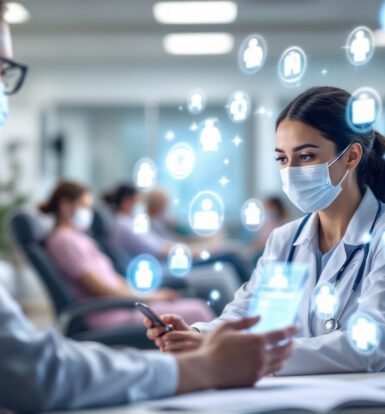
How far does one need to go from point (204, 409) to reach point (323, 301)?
0.34 meters

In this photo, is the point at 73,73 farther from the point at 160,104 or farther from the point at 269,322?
the point at 269,322

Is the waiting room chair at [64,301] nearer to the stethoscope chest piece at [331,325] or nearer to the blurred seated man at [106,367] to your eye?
the stethoscope chest piece at [331,325]

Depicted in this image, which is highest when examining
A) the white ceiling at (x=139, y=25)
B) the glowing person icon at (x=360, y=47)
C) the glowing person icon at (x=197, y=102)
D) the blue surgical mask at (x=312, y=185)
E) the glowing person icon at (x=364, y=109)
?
the white ceiling at (x=139, y=25)

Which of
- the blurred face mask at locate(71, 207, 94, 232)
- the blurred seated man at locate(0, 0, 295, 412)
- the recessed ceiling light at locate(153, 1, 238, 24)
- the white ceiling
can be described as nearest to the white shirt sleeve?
the blurred seated man at locate(0, 0, 295, 412)

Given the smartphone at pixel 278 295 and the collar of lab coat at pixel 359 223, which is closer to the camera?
the smartphone at pixel 278 295

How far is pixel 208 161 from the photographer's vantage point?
105 cm

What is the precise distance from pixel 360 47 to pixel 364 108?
0.30 ft

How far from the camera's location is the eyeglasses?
0.92 metres

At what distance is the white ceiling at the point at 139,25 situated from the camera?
18.2 feet

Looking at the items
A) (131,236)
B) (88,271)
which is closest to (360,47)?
(88,271)

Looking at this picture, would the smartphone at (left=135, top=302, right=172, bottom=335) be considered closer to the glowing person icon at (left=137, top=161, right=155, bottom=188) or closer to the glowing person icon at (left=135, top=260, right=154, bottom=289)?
the glowing person icon at (left=137, top=161, right=155, bottom=188)

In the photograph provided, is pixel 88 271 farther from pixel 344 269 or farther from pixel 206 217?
pixel 344 269

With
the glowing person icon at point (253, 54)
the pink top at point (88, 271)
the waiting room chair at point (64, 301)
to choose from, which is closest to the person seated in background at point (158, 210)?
the pink top at point (88, 271)

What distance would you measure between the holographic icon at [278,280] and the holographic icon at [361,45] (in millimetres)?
286
